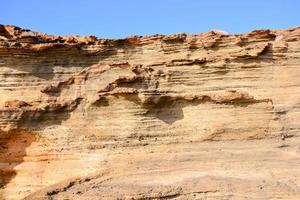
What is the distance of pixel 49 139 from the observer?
56.5 ft

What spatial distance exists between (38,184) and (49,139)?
4.95 ft

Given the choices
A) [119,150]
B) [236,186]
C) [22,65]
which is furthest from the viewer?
[22,65]

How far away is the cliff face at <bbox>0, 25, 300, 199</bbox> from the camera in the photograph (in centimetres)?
1652

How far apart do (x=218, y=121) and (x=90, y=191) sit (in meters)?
4.93

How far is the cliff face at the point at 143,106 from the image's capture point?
1652 centimetres

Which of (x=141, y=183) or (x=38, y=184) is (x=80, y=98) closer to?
(x=38, y=184)

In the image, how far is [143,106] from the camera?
1703 centimetres

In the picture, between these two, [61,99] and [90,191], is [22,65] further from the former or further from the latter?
[90,191]

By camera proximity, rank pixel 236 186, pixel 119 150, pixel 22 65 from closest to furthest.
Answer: pixel 236 186 < pixel 119 150 < pixel 22 65

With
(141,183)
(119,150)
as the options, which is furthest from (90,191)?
(119,150)

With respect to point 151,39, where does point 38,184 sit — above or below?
below

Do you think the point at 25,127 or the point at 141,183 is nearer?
the point at 141,183

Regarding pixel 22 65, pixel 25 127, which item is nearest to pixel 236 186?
pixel 25 127

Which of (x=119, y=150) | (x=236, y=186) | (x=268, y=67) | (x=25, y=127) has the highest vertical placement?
(x=268, y=67)
